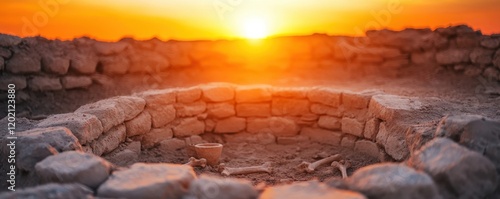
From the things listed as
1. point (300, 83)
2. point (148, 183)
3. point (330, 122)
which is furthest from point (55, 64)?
point (148, 183)

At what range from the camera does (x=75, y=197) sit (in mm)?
2588

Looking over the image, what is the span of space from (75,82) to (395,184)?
20.8 ft

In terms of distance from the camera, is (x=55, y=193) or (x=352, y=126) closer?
(x=55, y=193)

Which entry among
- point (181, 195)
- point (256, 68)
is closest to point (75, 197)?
point (181, 195)

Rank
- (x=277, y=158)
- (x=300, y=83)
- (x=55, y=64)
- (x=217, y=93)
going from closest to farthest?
(x=277, y=158)
(x=217, y=93)
(x=55, y=64)
(x=300, y=83)

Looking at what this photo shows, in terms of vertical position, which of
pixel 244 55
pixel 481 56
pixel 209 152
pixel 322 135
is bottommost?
pixel 209 152

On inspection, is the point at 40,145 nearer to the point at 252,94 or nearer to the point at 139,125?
the point at 139,125

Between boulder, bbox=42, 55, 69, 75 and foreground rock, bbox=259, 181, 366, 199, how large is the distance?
576 centimetres

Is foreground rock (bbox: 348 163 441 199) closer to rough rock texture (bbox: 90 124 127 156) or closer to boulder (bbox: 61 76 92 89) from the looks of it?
rough rock texture (bbox: 90 124 127 156)

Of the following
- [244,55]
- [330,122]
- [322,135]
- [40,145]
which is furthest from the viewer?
[244,55]

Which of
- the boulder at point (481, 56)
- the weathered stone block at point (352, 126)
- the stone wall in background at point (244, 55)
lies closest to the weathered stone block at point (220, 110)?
the weathered stone block at point (352, 126)

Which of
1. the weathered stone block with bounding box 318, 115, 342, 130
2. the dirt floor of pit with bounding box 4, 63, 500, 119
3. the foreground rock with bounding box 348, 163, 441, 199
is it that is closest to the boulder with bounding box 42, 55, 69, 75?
the dirt floor of pit with bounding box 4, 63, 500, 119

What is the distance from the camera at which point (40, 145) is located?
343cm

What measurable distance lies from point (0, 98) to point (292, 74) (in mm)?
5467
